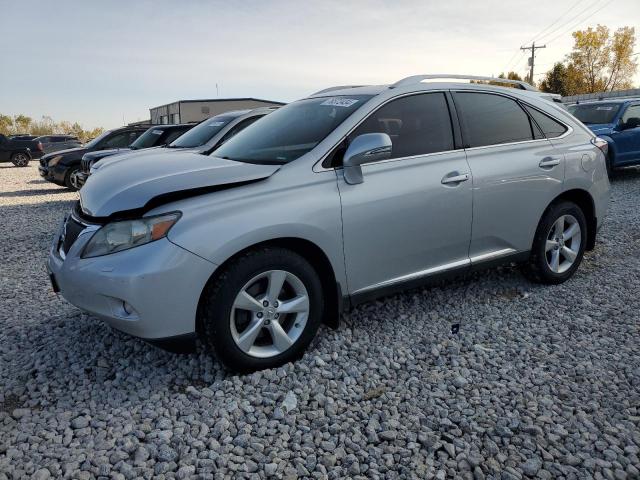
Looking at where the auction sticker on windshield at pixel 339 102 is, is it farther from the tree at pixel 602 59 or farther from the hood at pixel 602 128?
the tree at pixel 602 59

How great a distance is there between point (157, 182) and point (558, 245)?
11.6ft

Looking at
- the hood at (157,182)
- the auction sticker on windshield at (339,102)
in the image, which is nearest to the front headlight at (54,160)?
the hood at (157,182)

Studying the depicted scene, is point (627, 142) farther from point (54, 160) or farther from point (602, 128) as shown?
point (54, 160)

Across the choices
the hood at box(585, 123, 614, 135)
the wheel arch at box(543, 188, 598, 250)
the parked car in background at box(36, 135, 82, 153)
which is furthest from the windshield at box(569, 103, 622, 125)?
the parked car in background at box(36, 135, 82, 153)

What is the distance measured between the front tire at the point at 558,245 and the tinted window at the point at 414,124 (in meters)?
1.32

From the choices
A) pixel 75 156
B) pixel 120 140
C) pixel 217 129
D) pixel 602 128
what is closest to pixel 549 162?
pixel 217 129

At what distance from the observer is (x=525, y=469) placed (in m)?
2.33

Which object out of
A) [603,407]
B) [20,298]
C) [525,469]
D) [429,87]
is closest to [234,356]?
[525,469]

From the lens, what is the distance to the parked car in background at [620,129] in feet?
36.3

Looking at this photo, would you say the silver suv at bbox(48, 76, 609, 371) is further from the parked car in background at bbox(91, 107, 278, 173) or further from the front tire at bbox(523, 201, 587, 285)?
the parked car in background at bbox(91, 107, 278, 173)

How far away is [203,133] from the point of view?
8.52m

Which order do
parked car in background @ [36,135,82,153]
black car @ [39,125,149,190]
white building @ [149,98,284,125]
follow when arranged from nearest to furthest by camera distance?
1. black car @ [39,125,149,190]
2. parked car in background @ [36,135,82,153]
3. white building @ [149,98,284,125]

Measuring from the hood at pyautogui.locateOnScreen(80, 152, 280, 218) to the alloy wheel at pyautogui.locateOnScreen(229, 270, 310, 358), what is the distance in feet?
2.02

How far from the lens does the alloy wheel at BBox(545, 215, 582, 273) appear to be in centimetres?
455
